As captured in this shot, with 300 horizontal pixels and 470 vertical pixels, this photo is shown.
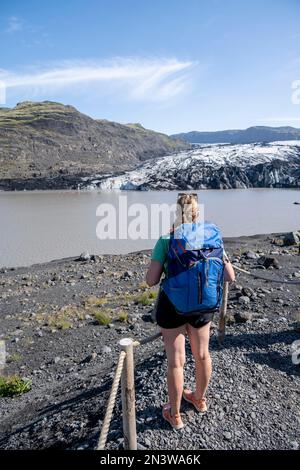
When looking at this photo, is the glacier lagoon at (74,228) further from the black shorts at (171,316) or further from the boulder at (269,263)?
the black shorts at (171,316)

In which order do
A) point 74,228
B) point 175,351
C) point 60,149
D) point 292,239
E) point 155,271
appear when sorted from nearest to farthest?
point 155,271 < point 175,351 < point 292,239 < point 74,228 < point 60,149

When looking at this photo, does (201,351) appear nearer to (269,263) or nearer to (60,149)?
(269,263)

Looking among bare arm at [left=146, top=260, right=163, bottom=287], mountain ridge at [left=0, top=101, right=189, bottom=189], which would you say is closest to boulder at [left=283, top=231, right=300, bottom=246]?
bare arm at [left=146, top=260, right=163, bottom=287]

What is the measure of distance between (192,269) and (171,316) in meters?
0.44

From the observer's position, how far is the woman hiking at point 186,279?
308cm

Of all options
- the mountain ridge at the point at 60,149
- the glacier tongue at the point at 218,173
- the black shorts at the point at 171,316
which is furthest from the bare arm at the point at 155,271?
the mountain ridge at the point at 60,149

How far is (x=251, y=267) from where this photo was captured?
12.8m

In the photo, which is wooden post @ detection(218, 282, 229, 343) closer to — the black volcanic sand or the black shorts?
the black volcanic sand

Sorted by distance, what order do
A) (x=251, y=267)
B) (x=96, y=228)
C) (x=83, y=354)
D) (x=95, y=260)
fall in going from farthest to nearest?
1. (x=96, y=228)
2. (x=95, y=260)
3. (x=251, y=267)
4. (x=83, y=354)

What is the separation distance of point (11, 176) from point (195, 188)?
3606 centimetres

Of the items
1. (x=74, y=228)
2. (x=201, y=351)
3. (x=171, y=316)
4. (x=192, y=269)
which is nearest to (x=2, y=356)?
(x=201, y=351)

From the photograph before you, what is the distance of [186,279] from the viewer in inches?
121
